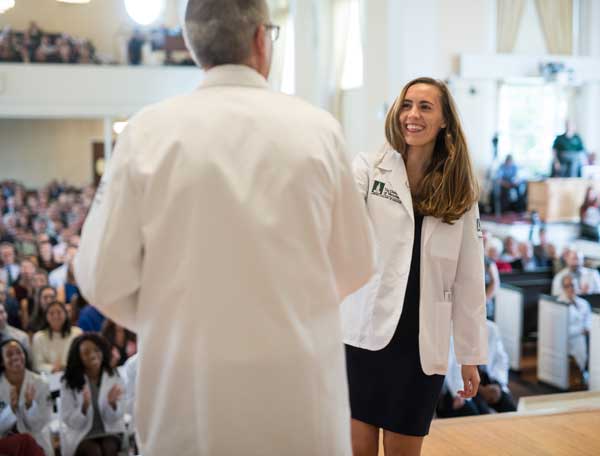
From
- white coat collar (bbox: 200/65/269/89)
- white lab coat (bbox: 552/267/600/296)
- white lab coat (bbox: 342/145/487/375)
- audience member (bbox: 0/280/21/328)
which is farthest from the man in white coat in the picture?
white lab coat (bbox: 552/267/600/296)

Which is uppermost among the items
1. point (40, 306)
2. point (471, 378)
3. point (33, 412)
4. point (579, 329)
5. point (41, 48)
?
point (41, 48)

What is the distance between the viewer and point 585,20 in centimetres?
1566

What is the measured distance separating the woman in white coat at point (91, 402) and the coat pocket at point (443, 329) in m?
3.75

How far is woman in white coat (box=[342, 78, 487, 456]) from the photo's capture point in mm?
2332

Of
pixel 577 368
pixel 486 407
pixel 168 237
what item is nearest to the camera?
pixel 168 237

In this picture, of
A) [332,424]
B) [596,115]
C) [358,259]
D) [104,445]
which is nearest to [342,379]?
[332,424]

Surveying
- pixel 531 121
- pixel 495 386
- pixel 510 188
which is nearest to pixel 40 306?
pixel 495 386

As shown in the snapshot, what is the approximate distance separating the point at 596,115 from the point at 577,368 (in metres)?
9.33

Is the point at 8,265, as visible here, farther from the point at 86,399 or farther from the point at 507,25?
the point at 507,25

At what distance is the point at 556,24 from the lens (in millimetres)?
15516

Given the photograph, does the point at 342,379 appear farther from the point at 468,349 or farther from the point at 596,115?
the point at 596,115

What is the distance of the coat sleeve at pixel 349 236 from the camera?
1.59 m

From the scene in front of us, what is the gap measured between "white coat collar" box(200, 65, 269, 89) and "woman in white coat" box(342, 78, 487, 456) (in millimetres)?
896

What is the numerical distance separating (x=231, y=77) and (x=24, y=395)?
4.47 metres
